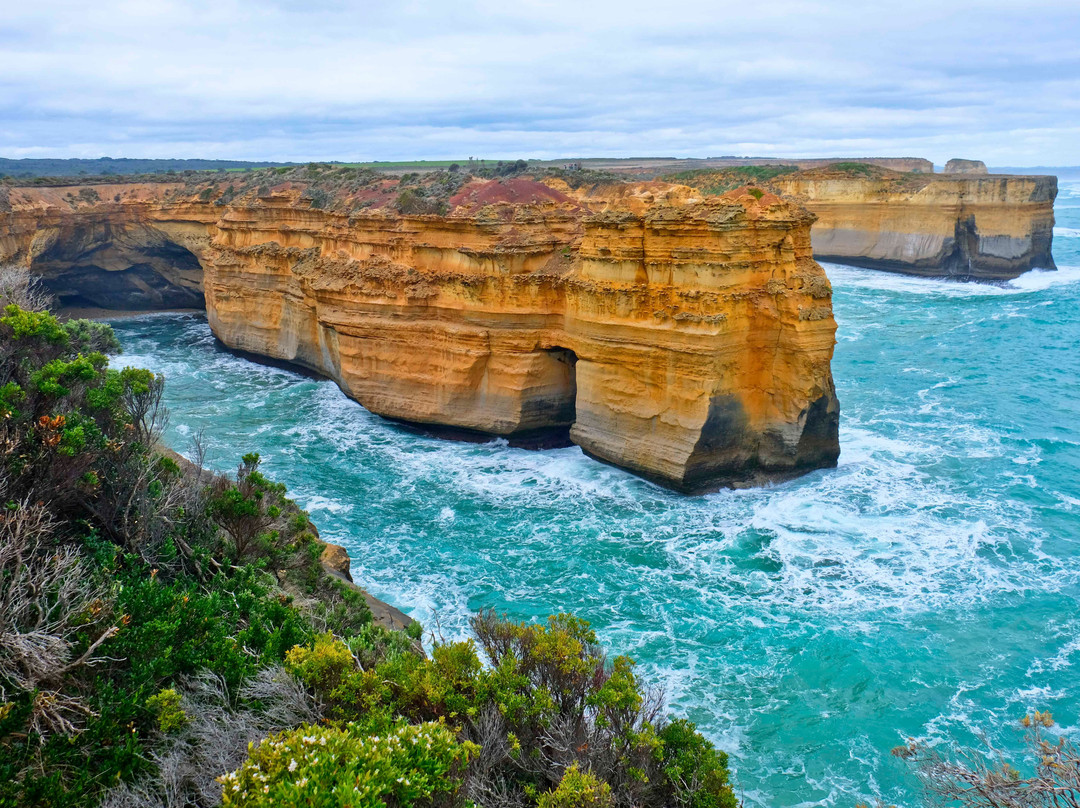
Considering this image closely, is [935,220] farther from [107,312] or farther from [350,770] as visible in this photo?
[350,770]

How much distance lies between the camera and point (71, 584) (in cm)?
687

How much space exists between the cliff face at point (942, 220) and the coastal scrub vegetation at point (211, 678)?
46.1 m

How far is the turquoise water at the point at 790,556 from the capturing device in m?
12.0

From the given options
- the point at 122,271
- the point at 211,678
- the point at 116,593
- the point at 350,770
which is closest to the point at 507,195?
the point at 116,593

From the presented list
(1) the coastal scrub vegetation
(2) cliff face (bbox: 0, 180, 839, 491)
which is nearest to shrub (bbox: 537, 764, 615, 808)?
(1) the coastal scrub vegetation

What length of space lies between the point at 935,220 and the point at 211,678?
57637mm

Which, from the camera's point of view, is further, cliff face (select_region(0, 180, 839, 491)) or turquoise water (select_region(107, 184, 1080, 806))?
cliff face (select_region(0, 180, 839, 491))

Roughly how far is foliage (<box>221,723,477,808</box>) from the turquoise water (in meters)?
6.13

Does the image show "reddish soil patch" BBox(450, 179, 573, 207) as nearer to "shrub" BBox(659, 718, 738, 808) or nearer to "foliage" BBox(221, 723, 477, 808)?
"shrub" BBox(659, 718, 738, 808)

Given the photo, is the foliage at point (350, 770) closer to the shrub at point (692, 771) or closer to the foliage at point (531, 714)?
the foliage at point (531, 714)

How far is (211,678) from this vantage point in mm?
7070

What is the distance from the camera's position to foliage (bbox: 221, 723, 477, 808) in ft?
17.3

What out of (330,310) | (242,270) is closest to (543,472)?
(330,310)

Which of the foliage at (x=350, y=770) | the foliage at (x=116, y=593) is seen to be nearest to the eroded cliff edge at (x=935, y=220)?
the foliage at (x=116, y=593)
